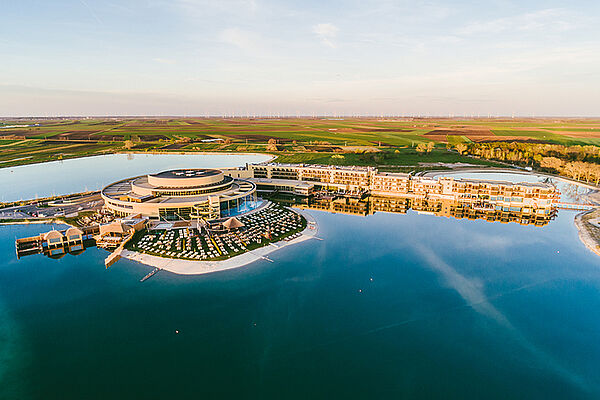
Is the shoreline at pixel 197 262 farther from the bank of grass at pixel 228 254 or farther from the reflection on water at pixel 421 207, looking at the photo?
the reflection on water at pixel 421 207

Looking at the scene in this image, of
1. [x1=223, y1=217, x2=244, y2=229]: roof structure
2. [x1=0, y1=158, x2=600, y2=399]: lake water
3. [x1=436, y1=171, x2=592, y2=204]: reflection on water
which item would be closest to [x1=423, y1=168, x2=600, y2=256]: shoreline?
[x1=436, y1=171, x2=592, y2=204]: reflection on water

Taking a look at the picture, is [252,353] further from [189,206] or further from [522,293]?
[189,206]

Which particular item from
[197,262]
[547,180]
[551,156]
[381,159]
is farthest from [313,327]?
[551,156]

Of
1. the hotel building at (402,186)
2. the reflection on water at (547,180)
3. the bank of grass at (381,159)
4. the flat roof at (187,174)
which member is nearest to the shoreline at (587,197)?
the reflection on water at (547,180)

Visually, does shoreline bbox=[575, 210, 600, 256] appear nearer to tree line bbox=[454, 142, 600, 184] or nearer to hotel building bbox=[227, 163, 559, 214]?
hotel building bbox=[227, 163, 559, 214]

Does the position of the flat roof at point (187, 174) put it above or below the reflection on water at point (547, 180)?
above

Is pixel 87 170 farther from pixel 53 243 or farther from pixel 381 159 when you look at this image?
pixel 381 159

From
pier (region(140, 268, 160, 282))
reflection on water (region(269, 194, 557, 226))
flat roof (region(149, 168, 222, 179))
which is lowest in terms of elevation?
reflection on water (region(269, 194, 557, 226))
